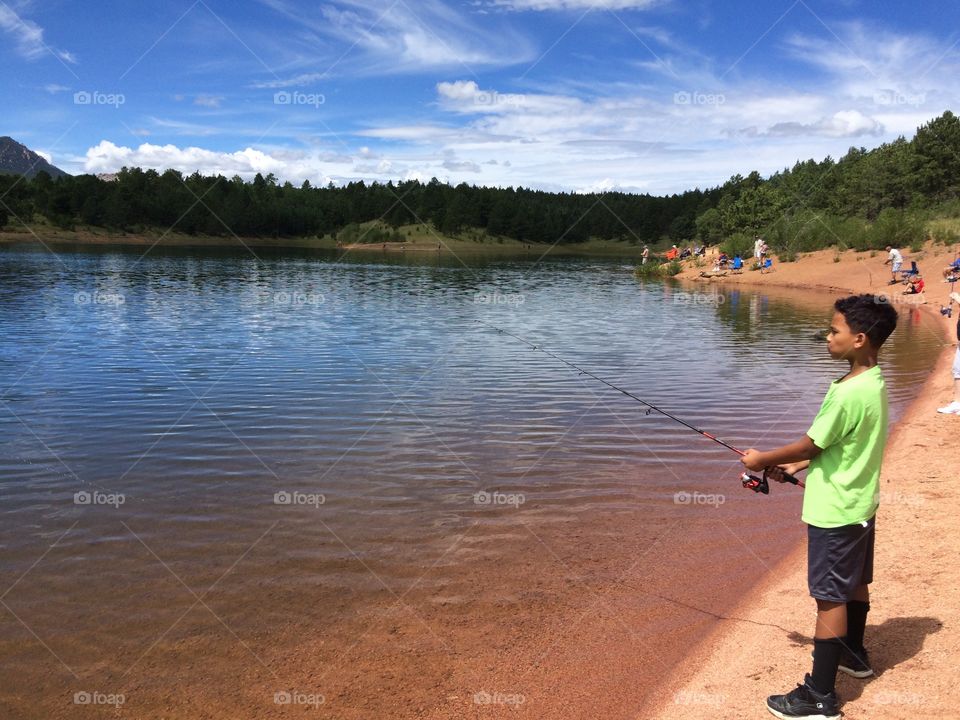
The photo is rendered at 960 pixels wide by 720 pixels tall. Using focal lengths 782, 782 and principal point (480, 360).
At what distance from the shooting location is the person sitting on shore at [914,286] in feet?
116

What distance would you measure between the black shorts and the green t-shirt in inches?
2.3

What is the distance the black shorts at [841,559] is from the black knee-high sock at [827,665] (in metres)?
0.25

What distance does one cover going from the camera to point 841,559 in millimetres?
4410

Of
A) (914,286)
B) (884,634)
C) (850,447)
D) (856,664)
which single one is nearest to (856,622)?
(856,664)

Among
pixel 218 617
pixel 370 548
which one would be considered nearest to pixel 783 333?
pixel 370 548

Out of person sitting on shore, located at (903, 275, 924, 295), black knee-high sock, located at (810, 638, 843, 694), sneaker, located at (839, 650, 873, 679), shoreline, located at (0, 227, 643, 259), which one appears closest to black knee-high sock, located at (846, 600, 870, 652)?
sneaker, located at (839, 650, 873, 679)

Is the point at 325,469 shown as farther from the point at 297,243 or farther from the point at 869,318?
the point at 297,243

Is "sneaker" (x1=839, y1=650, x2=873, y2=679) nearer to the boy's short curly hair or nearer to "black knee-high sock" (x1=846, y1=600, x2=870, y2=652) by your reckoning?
"black knee-high sock" (x1=846, y1=600, x2=870, y2=652)

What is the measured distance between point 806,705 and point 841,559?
841 millimetres

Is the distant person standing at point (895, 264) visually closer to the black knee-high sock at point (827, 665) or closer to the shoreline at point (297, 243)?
the black knee-high sock at point (827, 665)

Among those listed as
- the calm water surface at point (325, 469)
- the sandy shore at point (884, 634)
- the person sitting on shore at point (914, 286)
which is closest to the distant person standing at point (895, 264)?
the person sitting on shore at point (914, 286)

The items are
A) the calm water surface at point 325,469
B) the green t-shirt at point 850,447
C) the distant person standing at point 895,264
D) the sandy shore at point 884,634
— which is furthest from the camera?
the distant person standing at point 895,264

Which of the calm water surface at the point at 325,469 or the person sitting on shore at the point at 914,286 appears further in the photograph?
the person sitting on shore at the point at 914,286

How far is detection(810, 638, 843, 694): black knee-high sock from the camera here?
4.43 meters
